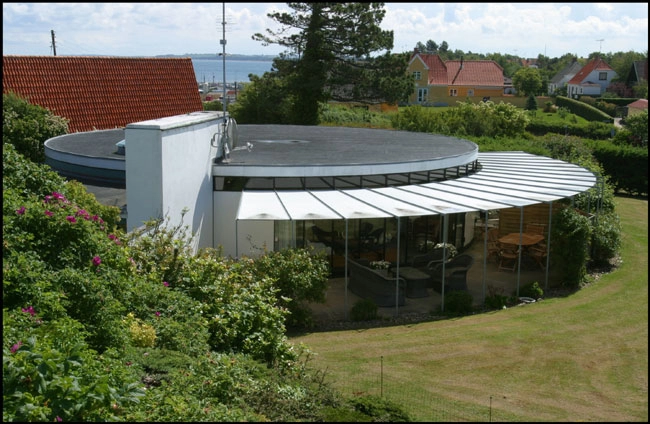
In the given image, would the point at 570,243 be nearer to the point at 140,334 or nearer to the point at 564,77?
the point at 140,334

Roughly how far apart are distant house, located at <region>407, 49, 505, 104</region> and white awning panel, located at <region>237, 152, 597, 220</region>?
62.3 metres

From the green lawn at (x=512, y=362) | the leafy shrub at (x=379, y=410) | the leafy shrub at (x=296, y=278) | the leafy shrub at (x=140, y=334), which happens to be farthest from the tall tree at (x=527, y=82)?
the leafy shrub at (x=379, y=410)

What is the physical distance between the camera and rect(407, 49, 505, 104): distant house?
272ft

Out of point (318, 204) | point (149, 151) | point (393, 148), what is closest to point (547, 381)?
point (318, 204)

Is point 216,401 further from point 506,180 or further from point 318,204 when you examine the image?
point 506,180

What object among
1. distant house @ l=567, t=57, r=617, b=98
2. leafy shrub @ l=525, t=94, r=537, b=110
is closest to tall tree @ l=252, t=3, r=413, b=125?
leafy shrub @ l=525, t=94, r=537, b=110

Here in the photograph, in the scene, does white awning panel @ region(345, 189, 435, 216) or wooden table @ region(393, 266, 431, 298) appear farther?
wooden table @ region(393, 266, 431, 298)

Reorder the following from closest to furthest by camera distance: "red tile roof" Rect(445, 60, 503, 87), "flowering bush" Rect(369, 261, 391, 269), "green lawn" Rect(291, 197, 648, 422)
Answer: "green lawn" Rect(291, 197, 648, 422)
"flowering bush" Rect(369, 261, 391, 269)
"red tile roof" Rect(445, 60, 503, 87)

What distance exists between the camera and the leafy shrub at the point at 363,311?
50.0 ft

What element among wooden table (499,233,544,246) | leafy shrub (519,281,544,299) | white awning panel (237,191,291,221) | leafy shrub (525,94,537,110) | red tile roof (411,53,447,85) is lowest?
leafy shrub (519,281,544,299)

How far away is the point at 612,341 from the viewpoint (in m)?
13.7

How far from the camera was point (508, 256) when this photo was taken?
65.0 feet

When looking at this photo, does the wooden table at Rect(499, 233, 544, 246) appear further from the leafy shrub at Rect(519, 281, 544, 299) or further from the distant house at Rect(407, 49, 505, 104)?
the distant house at Rect(407, 49, 505, 104)

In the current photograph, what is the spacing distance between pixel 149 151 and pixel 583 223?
1059 cm
